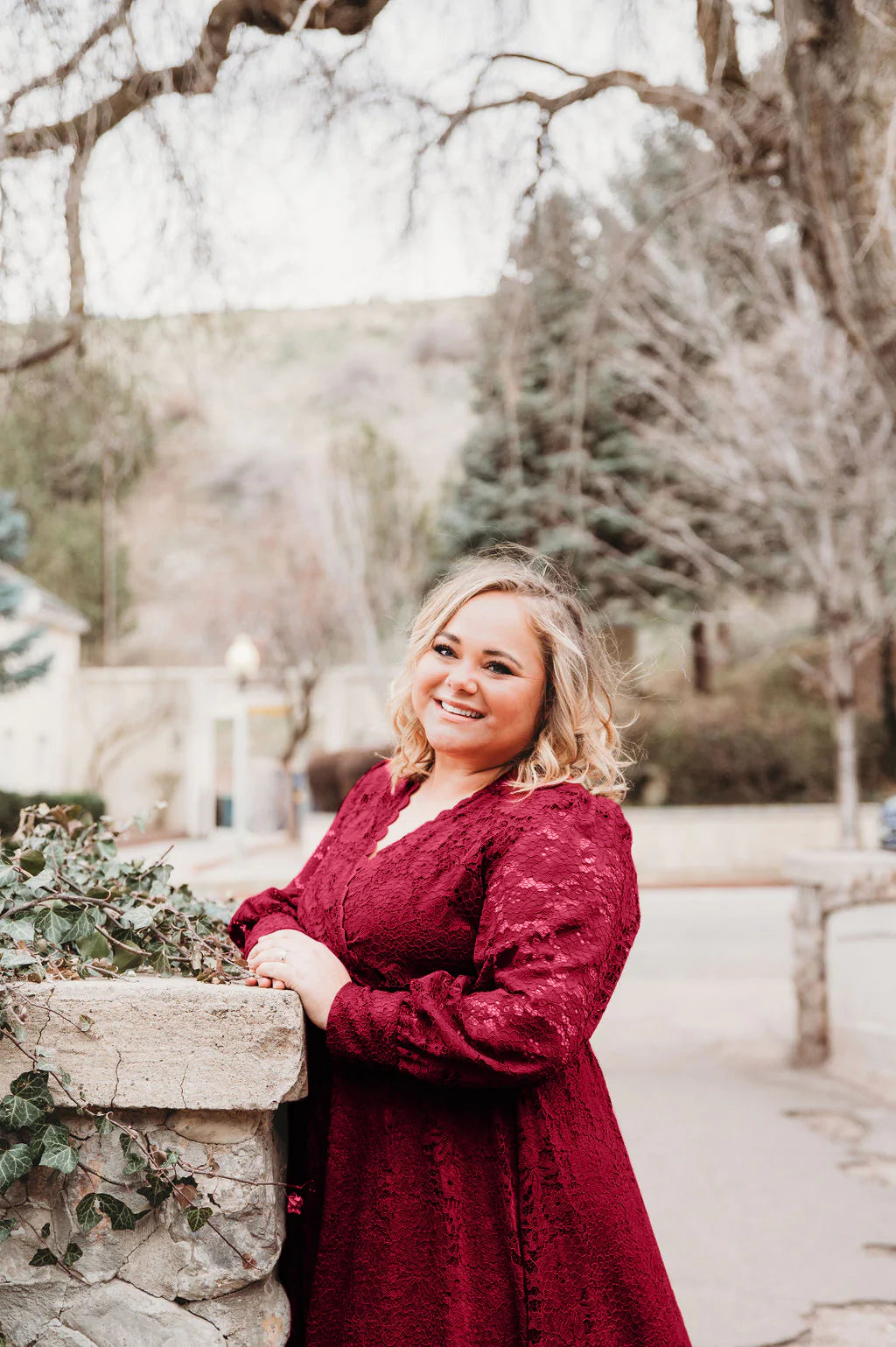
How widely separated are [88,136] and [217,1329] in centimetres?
304

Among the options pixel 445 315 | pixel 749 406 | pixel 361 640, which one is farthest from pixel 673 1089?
pixel 445 315

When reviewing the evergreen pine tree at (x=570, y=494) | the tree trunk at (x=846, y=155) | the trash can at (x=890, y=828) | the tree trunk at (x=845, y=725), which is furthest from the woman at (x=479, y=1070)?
the evergreen pine tree at (x=570, y=494)

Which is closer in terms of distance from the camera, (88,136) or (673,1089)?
(88,136)

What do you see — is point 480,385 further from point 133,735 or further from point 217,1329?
point 217,1329

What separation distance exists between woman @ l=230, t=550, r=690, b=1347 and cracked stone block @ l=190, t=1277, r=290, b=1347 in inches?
2.1

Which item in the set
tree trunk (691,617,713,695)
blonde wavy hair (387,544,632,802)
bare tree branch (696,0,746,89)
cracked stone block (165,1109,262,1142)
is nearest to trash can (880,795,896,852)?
bare tree branch (696,0,746,89)

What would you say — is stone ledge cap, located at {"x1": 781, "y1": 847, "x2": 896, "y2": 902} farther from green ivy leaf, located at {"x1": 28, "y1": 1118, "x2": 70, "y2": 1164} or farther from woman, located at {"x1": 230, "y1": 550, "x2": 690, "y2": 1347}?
green ivy leaf, located at {"x1": 28, "y1": 1118, "x2": 70, "y2": 1164}

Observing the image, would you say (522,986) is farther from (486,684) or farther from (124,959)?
(124,959)

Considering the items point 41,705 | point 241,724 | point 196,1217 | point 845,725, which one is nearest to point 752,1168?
point 196,1217

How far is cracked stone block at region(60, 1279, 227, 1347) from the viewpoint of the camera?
1.60m

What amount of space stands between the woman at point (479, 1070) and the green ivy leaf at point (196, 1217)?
206mm

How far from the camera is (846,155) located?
401 centimetres

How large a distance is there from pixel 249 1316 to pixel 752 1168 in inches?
132

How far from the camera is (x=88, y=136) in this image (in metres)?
3.32
